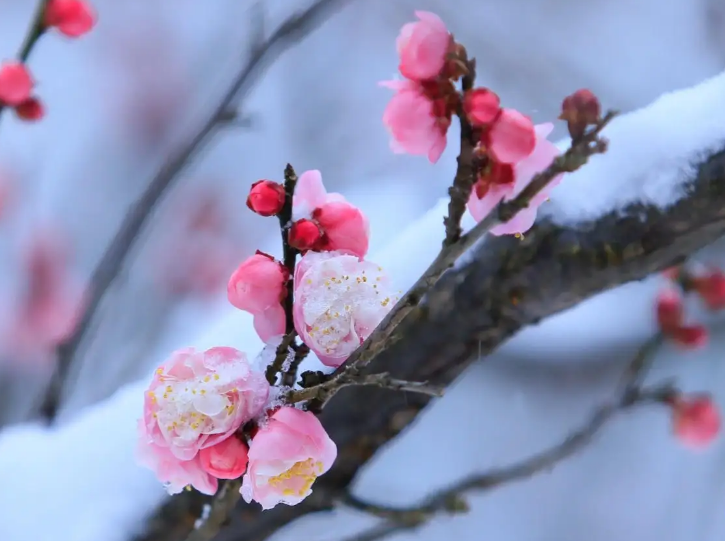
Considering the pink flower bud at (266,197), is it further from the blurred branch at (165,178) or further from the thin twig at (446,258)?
the blurred branch at (165,178)

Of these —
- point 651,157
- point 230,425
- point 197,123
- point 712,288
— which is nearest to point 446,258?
point 230,425

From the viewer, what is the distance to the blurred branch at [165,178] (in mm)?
676

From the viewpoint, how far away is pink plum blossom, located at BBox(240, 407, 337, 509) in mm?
259

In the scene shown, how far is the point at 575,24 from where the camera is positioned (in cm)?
153

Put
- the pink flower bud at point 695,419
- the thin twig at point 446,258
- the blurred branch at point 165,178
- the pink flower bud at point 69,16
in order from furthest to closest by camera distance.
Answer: the pink flower bud at point 695,419, the blurred branch at point 165,178, the pink flower bud at point 69,16, the thin twig at point 446,258

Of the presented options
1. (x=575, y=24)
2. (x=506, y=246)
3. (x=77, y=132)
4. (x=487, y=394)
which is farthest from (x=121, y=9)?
(x=506, y=246)

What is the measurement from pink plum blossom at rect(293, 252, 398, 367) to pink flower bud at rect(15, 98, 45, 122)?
41 centimetres

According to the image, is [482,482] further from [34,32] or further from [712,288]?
[34,32]

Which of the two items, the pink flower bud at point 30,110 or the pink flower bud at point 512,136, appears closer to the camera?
the pink flower bud at point 512,136

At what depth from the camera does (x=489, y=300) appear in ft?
1.54

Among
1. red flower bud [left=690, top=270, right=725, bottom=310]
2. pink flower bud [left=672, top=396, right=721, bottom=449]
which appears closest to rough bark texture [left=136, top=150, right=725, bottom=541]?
red flower bud [left=690, top=270, right=725, bottom=310]

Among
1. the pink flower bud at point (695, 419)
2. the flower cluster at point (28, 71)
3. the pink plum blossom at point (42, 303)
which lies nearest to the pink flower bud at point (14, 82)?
the flower cluster at point (28, 71)

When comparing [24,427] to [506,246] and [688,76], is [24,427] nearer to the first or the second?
[506,246]

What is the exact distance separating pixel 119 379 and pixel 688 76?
1537mm
